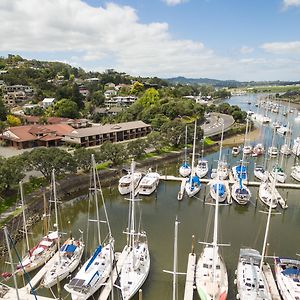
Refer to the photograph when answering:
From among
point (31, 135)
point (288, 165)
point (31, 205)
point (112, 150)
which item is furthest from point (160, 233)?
point (31, 135)

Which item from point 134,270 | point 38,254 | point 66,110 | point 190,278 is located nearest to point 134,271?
point 134,270

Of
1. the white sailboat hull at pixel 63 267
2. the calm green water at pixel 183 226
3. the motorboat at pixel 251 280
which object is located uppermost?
the motorboat at pixel 251 280

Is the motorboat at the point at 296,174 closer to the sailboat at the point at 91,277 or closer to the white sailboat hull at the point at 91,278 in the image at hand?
the sailboat at the point at 91,277

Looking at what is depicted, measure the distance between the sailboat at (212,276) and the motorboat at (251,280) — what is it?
1.20 m

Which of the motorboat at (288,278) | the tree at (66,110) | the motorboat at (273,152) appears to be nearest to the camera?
the motorboat at (288,278)

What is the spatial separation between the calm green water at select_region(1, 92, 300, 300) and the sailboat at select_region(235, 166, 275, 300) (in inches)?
60.3

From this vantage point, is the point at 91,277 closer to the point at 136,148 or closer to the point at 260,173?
the point at 136,148

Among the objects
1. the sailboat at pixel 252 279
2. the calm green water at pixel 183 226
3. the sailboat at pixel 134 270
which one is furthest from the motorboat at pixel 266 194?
the sailboat at pixel 134 270

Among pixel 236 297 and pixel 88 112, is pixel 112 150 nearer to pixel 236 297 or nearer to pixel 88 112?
pixel 236 297

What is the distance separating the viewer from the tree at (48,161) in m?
41.6

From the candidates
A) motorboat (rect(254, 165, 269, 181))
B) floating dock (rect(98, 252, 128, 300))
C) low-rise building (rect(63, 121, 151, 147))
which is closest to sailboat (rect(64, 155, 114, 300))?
floating dock (rect(98, 252, 128, 300))

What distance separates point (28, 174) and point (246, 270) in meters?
36.0

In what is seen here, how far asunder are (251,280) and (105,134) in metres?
50.8

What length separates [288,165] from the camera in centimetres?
5959
